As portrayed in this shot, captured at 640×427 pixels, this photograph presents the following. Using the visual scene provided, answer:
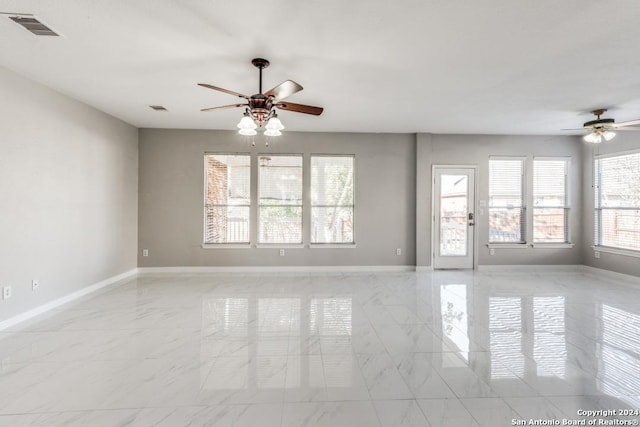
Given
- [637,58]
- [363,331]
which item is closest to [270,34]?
[363,331]

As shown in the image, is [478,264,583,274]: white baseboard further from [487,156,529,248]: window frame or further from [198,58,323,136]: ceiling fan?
[198,58,323,136]: ceiling fan

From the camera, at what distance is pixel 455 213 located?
21.5 feet

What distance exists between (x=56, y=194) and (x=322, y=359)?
3950mm

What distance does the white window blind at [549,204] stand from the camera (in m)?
6.61

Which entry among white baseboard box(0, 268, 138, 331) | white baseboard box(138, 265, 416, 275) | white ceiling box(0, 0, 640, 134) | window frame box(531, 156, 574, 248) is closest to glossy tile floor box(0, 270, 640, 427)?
white baseboard box(0, 268, 138, 331)

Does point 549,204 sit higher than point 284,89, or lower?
lower

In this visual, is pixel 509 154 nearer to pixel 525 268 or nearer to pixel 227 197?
pixel 525 268

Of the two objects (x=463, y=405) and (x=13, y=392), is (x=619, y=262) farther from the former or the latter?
(x=13, y=392)

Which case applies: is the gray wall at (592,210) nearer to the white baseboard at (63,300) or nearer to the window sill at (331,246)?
the window sill at (331,246)

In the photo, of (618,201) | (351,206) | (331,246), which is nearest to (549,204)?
(618,201)

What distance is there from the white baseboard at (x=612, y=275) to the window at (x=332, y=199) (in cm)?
475

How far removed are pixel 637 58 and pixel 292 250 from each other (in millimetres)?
5324

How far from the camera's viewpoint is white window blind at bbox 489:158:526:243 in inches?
259

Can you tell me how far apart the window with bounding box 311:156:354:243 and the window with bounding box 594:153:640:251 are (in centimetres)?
484
